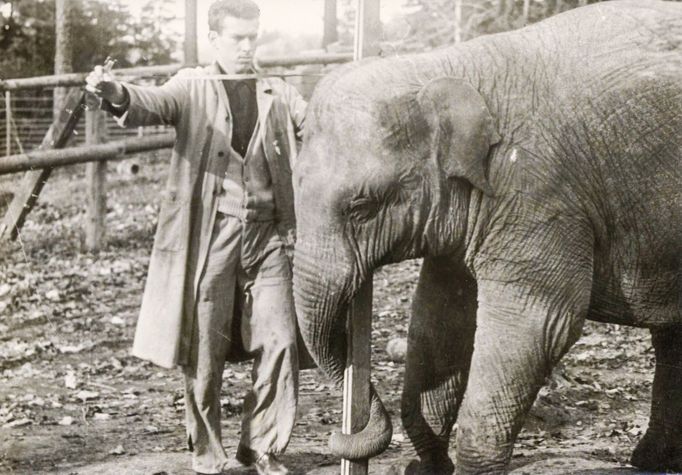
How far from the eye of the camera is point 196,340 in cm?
571

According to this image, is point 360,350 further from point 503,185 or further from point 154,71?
point 154,71

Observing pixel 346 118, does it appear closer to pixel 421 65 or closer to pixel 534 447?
pixel 421 65

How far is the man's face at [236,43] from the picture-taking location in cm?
554

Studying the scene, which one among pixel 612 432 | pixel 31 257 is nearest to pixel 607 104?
pixel 612 432

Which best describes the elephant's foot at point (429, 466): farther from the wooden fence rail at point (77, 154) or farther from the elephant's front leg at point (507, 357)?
the wooden fence rail at point (77, 154)

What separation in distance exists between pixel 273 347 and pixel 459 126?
1715 mm

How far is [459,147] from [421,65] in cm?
47

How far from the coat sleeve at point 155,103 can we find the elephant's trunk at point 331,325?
1.16 m

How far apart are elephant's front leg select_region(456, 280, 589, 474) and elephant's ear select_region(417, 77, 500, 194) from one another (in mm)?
544

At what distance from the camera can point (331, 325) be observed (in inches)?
192

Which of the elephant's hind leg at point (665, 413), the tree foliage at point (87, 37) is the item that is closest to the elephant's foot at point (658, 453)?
the elephant's hind leg at point (665, 413)

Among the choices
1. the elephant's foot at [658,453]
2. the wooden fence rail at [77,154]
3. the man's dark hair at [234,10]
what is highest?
the man's dark hair at [234,10]

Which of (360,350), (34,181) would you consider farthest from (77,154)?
(360,350)

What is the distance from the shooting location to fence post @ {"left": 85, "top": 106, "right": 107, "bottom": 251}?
11.2m
